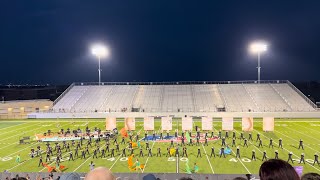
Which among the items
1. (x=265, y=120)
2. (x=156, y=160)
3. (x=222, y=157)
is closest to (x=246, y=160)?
(x=222, y=157)

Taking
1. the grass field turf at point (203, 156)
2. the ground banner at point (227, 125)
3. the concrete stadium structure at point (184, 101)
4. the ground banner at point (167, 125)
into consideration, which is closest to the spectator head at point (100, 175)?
the grass field turf at point (203, 156)

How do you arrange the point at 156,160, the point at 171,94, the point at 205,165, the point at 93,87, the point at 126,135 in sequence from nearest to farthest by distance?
the point at 205,165 < the point at 156,160 < the point at 126,135 < the point at 171,94 < the point at 93,87

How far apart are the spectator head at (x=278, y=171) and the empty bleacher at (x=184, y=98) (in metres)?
41.9

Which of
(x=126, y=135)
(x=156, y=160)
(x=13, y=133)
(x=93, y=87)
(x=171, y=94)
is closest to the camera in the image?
(x=156, y=160)

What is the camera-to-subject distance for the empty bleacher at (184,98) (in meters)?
45.5

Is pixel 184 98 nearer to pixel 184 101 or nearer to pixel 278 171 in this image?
pixel 184 101

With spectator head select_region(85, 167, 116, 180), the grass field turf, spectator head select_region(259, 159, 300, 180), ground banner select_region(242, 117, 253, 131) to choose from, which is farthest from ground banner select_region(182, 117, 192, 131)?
spectator head select_region(85, 167, 116, 180)

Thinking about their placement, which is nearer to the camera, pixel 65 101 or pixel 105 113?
pixel 105 113

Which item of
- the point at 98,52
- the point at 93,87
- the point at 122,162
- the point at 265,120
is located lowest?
the point at 122,162

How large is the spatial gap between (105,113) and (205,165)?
2783cm

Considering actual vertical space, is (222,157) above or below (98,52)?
below

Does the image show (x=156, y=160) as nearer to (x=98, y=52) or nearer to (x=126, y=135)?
(x=126, y=135)

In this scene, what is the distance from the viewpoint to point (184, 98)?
163 feet

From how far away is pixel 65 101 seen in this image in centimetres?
5041
